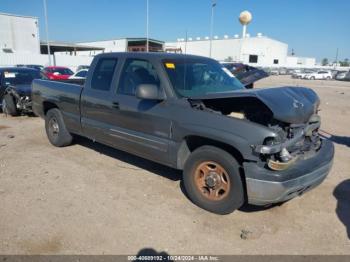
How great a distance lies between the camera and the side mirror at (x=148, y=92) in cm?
407

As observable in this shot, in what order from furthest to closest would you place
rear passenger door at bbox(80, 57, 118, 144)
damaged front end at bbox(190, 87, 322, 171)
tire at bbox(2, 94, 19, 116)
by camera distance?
1. tire at bbox(2, 94, 19, 116)
2. rear passenger door at bbox(80, 57, 118, 144)
3. damaged front end at bbox(190, 87, 322, 171)

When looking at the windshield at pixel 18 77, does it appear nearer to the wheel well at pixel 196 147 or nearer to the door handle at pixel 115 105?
the door handle at pixel 115 105

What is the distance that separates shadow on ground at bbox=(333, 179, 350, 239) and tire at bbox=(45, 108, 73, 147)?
486 cm

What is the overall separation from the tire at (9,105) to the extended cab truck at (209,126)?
18.7ft

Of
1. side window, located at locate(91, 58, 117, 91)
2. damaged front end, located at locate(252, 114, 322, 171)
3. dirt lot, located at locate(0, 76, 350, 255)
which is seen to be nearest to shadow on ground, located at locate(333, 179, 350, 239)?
dirt lot, located at locate(0, 76, 350, 255)

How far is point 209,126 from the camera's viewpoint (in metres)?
3.78

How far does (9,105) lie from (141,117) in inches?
289

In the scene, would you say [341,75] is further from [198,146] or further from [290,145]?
[290,145]

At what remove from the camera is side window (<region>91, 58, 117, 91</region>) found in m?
5.12

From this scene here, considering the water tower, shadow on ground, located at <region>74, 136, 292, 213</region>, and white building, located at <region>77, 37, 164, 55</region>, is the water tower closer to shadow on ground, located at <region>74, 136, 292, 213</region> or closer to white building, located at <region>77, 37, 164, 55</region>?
white building, located at <region>77, 37, 164, 55</region>

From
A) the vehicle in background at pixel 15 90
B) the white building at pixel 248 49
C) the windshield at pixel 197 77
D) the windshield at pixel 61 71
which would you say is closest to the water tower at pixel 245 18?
the white building at pixel 248 49

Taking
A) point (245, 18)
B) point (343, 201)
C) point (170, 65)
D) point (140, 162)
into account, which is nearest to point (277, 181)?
point (343, 201)

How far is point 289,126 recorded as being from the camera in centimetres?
378

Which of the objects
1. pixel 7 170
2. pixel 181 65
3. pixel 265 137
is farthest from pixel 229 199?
pixel 7 170
